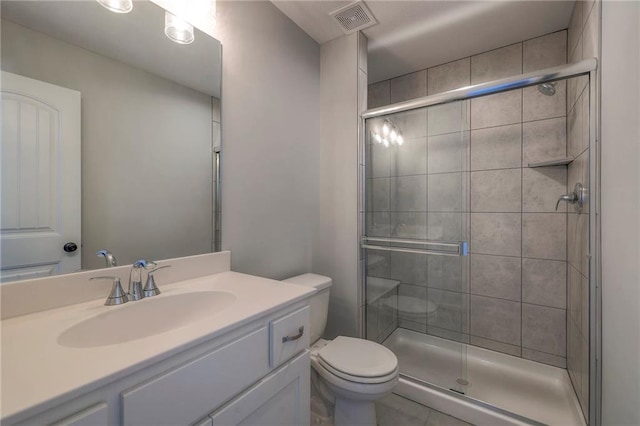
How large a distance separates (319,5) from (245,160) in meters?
1.06

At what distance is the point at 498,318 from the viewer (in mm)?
2002

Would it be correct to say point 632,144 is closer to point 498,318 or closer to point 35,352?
point 498,318

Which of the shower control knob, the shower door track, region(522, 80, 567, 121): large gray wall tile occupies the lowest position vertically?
the shower control knob

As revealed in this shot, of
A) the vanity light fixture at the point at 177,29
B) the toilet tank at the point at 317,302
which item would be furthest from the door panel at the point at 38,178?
the toilet tank at the point at 317,302

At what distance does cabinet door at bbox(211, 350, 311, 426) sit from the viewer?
30.1 inches

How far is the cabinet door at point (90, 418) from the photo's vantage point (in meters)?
0.47

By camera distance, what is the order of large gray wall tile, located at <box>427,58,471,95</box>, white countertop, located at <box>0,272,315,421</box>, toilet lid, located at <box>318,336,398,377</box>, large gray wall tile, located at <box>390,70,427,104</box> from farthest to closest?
large gray wall tile, located at <box>390,70,427,104</box>, large gray wall tile, located at <box>427,58,471,95</box>, toilet lid, located at <box>318,336,398,377</box>, white countertop, located at <box>0,272,315,421</box>

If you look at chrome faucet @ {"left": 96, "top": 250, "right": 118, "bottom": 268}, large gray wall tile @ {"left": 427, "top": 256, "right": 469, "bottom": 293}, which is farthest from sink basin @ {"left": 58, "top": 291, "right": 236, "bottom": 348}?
large gray wall tile @ {"left": 427, "top": 256, "right": 469, "bottom": 293}

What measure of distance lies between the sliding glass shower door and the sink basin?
3.70 feet

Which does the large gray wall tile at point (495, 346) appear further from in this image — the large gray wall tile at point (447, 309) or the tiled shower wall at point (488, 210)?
the large gray wall tile at point (447, 309)

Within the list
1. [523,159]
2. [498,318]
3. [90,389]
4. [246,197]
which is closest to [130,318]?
[90,389]

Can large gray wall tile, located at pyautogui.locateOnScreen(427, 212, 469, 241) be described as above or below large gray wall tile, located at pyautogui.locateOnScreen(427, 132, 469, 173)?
below

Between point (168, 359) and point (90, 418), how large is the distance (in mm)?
149

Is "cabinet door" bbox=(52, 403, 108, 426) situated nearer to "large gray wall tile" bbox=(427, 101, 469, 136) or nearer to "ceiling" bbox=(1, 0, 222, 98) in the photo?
"ceiling" bbox=(1, 0, 222, 98)
